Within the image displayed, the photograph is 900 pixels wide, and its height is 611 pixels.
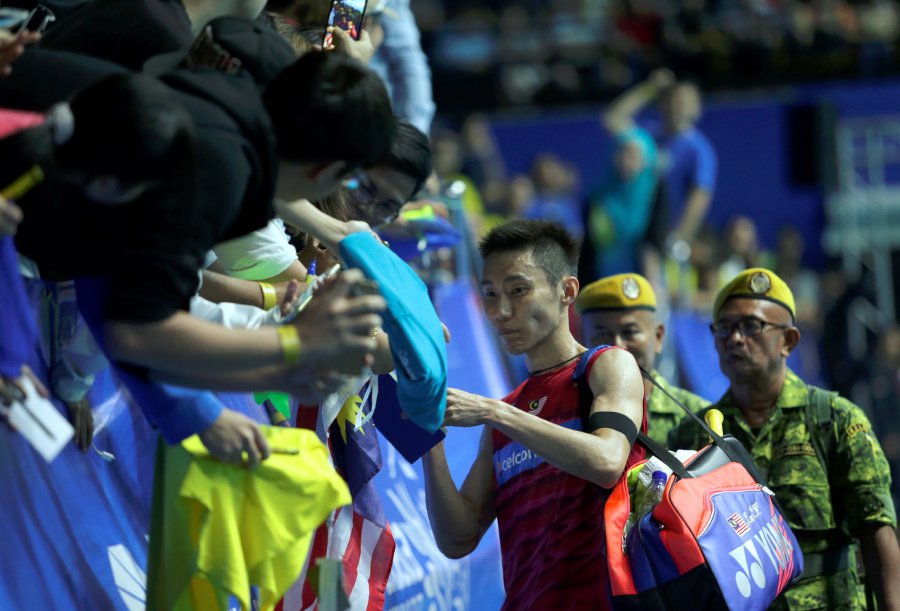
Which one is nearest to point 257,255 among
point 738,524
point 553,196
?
point 738,524

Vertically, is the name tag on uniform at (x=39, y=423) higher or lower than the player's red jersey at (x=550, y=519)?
higher

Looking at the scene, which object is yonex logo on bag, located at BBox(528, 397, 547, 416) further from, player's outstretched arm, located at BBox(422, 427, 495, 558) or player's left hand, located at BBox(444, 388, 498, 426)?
player's left hand, located at BBox(444, 388, 498, 426)

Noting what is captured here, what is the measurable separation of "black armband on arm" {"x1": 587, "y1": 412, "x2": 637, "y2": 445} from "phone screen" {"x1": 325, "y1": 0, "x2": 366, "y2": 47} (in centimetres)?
155

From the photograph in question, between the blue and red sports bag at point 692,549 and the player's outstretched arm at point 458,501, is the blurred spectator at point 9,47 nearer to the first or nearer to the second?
the player's outstretched arm at point 458,501

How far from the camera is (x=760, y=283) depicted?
526cm

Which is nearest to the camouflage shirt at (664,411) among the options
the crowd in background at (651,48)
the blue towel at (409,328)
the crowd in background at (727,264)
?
the blue towel at (409,328)

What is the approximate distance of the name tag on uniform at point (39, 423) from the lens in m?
2.58

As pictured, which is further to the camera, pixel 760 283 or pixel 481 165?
pixel 481 165

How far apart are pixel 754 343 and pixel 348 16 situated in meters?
1.94

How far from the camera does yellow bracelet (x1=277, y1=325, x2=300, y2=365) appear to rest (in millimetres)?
2648

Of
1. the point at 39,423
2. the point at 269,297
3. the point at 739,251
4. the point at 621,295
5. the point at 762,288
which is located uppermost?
the point at 39,423

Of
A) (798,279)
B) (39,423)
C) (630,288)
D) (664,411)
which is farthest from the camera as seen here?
(798,279)

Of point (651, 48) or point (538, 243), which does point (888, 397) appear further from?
point (538, 243)

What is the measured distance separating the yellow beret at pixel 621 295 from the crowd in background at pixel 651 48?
11.5m
